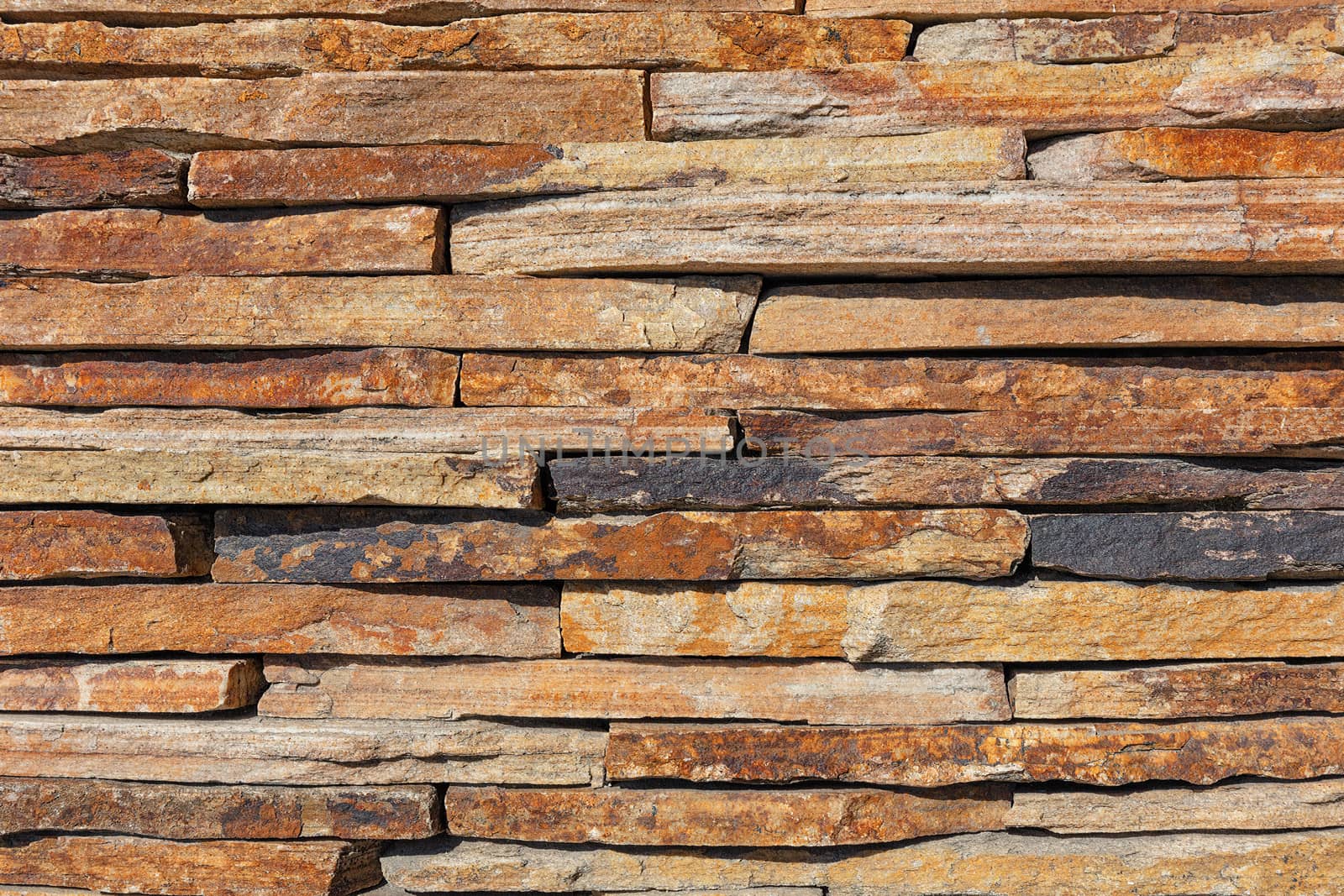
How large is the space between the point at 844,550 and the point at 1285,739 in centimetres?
101

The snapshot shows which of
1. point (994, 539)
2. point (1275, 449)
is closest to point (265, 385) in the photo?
point (994, 539)

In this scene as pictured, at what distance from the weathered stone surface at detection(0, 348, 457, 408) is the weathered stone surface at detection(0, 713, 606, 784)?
2.31ft

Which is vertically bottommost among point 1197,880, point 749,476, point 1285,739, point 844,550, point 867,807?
point 1197,880

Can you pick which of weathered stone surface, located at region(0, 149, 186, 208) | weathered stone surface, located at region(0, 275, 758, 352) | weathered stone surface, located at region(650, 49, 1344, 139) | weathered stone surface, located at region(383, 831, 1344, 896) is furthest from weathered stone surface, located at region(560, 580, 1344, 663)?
weathered stone surface, located at region(0, 149, 186, 208)

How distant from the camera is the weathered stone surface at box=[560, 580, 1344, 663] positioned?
1710 millimetres

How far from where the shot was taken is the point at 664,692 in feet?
5.84

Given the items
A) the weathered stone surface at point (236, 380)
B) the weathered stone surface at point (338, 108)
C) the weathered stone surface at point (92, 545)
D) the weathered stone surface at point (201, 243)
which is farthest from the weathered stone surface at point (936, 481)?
the weathered stone surface at point (92, 545)

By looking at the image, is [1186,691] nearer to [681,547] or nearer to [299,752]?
[681,547]

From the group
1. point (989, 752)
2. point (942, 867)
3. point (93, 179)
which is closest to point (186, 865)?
point (93, 179)

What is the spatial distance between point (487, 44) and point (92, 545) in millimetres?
1331

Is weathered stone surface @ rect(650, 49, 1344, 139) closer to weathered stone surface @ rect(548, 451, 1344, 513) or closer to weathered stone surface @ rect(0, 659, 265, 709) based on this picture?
weathered stone surface @ rect(548, 451, 1344, 513)

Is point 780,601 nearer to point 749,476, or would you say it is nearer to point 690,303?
point 749,476

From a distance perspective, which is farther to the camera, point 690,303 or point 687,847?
point 687,847

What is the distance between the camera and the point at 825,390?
169cm
